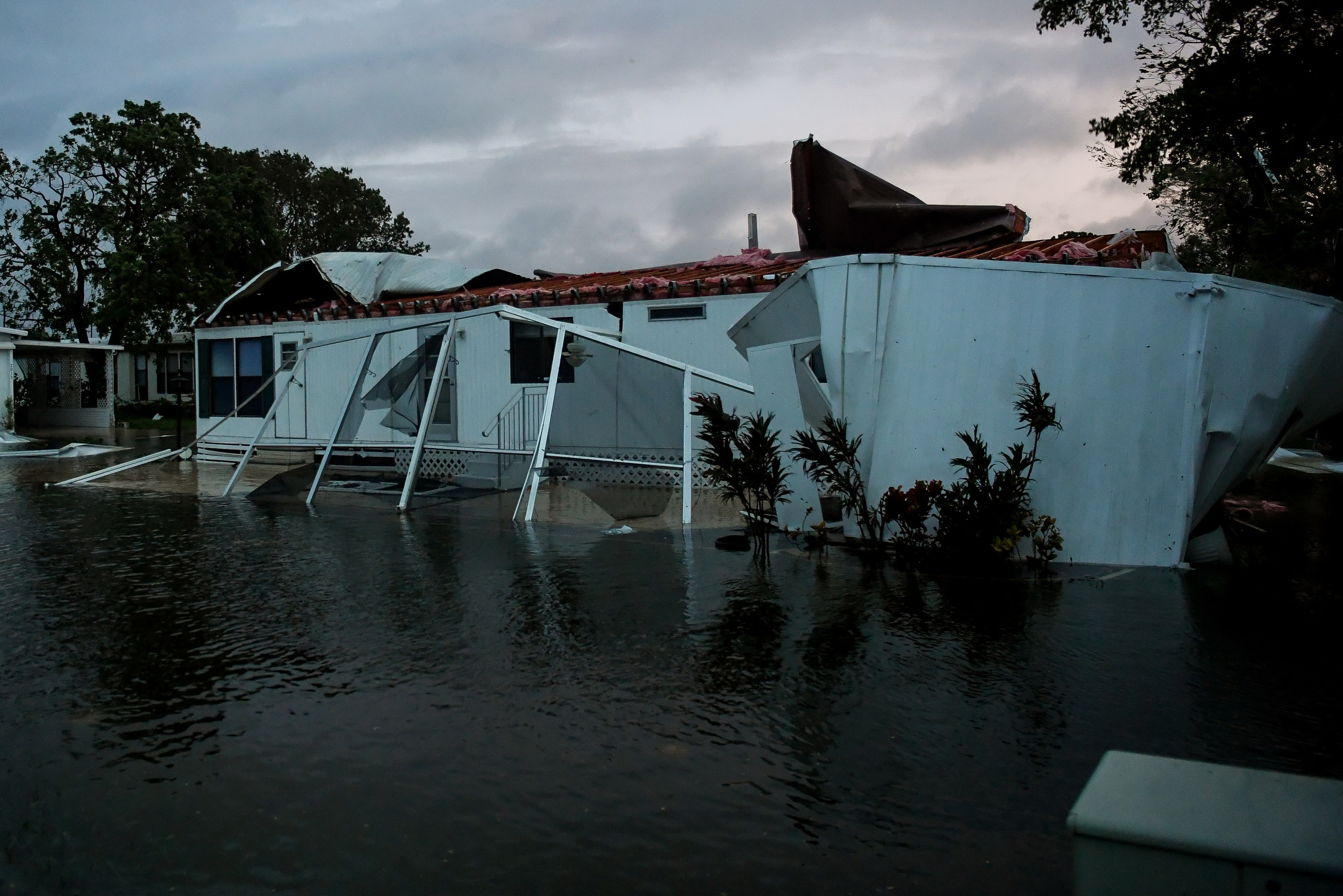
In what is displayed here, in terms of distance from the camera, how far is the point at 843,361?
9430mm

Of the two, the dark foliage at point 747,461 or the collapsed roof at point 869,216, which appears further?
the collapsed roof at point 869,216

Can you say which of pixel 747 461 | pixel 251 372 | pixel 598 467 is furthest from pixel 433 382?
pixel 251 372

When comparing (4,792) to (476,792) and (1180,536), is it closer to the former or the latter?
(476,792)

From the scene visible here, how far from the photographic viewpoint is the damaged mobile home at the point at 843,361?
8477 mm

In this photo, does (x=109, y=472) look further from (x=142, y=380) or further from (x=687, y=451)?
(x=142, y=380)

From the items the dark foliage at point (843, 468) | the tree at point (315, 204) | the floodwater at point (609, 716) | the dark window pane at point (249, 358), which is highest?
the tree at point (315, 204)

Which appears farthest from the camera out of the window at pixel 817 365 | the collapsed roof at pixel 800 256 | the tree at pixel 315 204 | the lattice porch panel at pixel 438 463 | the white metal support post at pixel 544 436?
the tree at pixel 315 204

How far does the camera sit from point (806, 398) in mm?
10414

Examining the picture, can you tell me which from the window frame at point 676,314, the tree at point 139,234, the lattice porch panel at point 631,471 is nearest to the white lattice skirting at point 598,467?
the lattice porch panel at point 631,471

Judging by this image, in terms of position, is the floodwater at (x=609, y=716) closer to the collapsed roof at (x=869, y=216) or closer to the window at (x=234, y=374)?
the collapsed roof at (x=869, y=216)

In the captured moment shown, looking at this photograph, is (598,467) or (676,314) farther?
(676,314)

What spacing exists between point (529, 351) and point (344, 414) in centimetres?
365

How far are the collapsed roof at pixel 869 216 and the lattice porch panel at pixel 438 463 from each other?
649 cm

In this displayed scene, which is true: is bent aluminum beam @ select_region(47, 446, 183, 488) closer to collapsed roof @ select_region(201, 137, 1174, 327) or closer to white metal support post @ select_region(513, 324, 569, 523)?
collapsed roof @ select_region(201, 137, 1174, 327)
